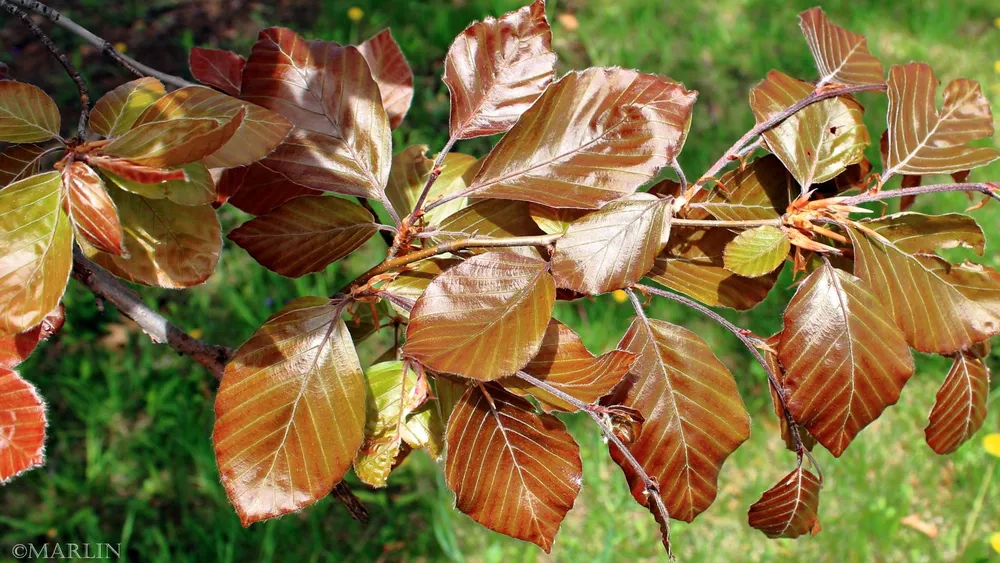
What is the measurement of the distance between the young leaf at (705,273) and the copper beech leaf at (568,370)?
0.35 ft

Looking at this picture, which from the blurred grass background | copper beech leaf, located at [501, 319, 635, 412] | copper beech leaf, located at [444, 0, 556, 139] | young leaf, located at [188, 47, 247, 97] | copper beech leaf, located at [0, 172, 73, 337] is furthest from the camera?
the blurred grass background

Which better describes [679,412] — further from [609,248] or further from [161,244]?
[161,244]

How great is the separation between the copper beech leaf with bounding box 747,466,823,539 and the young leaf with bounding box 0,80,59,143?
0.71m

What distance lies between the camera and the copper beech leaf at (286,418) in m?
0.63

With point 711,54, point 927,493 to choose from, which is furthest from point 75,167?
point 711,54

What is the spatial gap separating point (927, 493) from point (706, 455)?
6.40ft

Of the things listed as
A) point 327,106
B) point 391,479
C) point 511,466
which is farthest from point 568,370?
point 391,479

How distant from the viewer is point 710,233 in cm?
73

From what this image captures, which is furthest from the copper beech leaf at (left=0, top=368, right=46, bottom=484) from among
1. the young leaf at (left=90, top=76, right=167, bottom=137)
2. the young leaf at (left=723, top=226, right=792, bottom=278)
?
the young leaf at (left=723, top=226, right=792, bottom=278)

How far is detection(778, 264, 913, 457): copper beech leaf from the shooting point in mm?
641

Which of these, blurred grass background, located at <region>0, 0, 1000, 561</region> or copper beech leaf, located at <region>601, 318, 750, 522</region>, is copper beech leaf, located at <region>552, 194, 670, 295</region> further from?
blurred grass background, located at <region>0, 0, 1000, 561</region>

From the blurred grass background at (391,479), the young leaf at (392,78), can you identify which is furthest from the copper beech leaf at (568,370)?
the blurred grass background at (391,479)

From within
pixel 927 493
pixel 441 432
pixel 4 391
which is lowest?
pixel 927 493

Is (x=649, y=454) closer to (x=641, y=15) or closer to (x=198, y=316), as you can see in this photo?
(x=198, y=316)
